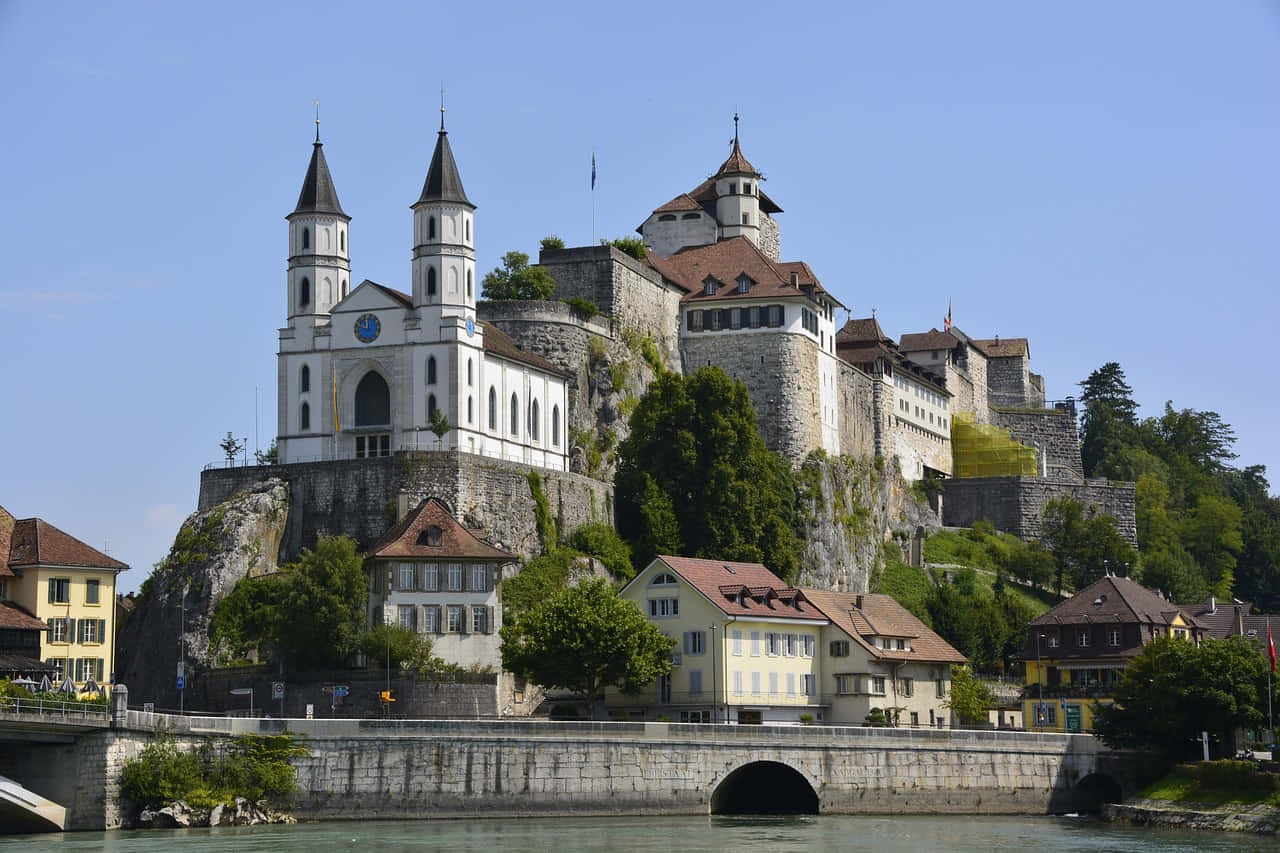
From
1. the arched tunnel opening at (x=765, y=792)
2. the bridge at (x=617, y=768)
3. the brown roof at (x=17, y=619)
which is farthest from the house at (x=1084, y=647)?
the brown roof at (x=17, y=619)

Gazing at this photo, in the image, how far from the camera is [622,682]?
3290 inches

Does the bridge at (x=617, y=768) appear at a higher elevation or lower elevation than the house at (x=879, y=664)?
lower

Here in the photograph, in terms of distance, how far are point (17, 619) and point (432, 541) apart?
1574 cm

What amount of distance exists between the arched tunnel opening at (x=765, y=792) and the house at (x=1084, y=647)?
665 inches

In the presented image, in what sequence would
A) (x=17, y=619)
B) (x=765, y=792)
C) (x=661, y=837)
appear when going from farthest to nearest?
(x=17, y=619) < (x=765, y=792) < (x=661, y=837)

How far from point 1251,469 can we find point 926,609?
85388 millimetres

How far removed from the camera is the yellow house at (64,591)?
82.0 m

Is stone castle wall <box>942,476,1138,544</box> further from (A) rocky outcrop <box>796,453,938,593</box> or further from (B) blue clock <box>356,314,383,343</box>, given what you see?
(B) blue clock <box>356,314,383,343</box>

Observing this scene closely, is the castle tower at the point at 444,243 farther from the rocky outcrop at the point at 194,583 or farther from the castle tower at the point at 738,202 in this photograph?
the castle tower at the point at 738,202

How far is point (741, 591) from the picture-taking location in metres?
86.4

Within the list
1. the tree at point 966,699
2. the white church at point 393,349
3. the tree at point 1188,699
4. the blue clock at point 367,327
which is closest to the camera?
the tree at point 1188,699

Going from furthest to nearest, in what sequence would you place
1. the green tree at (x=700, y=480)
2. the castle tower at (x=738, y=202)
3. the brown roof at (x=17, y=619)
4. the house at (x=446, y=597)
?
the castle tower at (x=738, y=202) → the green tree at (x=700, y=480) → the house at (x=446, y=597) → the brown roof at (x=17, y=619)

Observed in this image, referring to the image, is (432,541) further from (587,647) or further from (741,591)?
(741,591)

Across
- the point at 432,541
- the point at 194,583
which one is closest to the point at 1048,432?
the point at 432,541
